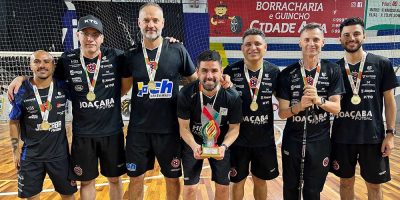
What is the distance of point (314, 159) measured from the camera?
8.53 feet

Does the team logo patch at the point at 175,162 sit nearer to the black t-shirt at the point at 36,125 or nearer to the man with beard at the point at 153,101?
the man with beard at the point at 153,101

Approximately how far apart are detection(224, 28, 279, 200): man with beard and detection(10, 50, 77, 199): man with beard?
1538 mm

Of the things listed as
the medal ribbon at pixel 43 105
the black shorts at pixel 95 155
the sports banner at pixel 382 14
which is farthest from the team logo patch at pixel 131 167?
the sports banner at pixel 382 14

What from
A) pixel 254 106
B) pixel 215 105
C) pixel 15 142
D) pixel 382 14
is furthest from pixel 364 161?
pixel 382 14

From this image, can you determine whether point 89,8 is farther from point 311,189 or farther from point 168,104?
point 311,189

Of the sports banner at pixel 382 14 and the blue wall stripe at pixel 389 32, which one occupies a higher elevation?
the sports banner at pixel 382 14

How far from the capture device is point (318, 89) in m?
2.60

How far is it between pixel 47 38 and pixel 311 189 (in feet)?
31.0

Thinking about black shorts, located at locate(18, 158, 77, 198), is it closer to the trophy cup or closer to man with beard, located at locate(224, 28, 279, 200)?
the trophy cup

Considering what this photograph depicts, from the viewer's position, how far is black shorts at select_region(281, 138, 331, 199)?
2607mm

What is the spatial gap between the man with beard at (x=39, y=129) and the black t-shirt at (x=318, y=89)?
6.47 ft

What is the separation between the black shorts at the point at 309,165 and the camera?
2607 mm

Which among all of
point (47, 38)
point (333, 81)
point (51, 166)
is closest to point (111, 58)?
point (51, 166)

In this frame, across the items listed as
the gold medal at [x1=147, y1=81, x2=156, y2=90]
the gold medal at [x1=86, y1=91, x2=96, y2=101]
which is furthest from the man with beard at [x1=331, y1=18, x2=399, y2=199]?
the gold medal at [x1=86, y1=91, x2=96, y2=101]
